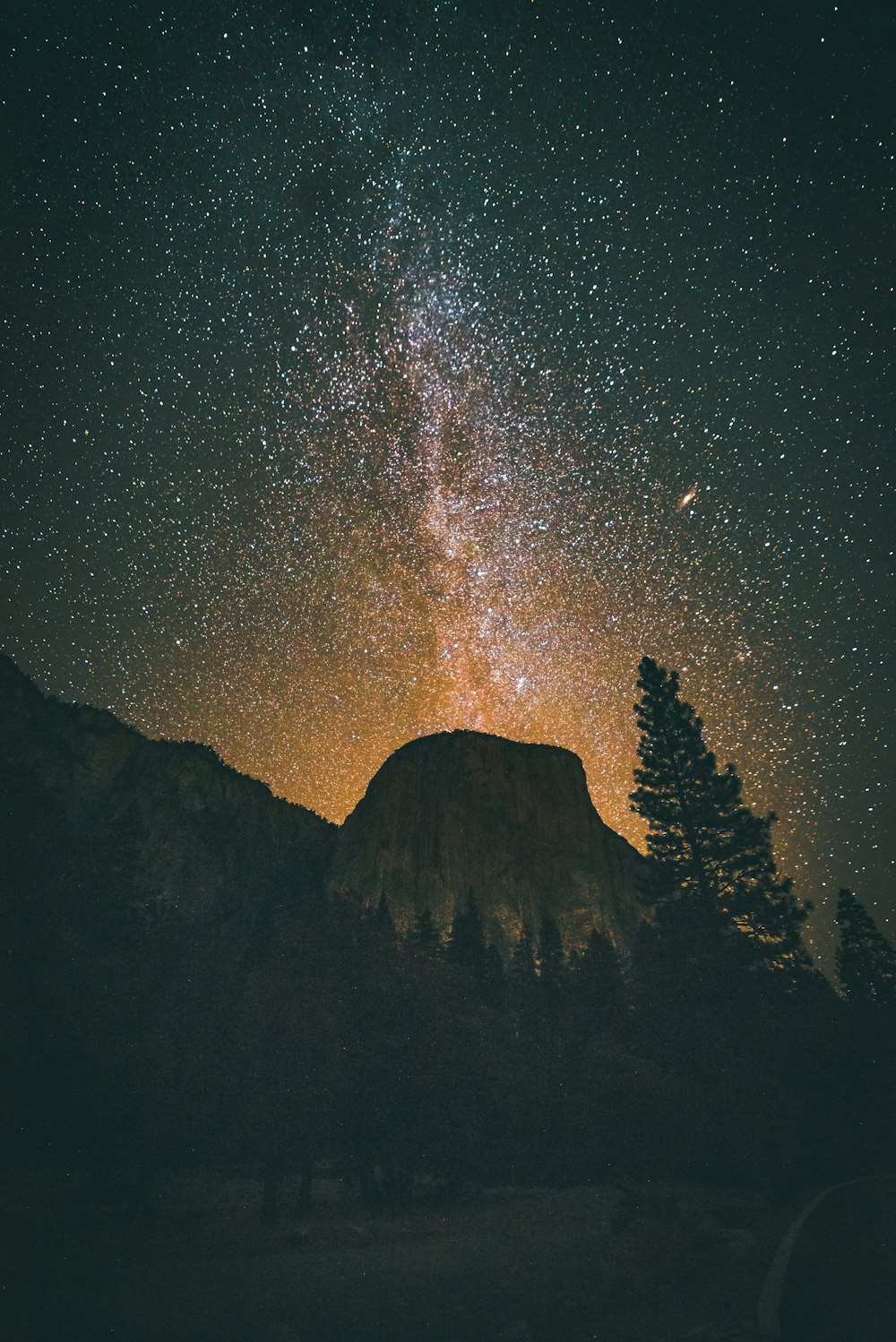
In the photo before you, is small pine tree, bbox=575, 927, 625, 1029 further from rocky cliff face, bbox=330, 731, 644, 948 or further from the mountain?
the mountain

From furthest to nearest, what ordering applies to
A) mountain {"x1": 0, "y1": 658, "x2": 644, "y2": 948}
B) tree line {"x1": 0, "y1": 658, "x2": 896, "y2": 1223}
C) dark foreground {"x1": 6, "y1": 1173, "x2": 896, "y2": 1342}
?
1. mountain {"x1": 0, "y1": 658, "x2": 644, "y2": 948}
2. tree line {"x1": 0, "y1": 658, "x2": 896, "y2": 1223}
3. dark foreground {"x1": 6, "y1": 1173, "x2": 896, "y2": 1342}

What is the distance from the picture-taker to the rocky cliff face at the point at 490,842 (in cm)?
5978

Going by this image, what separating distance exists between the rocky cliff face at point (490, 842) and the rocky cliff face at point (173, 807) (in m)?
6.87

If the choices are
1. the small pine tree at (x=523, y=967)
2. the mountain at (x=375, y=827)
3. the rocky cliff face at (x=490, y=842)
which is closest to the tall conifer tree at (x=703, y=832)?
the small pine tree at (x=523, y=967)

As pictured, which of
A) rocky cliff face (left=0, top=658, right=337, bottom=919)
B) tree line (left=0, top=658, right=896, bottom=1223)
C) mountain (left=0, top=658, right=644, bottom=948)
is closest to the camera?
tree line (left=0, top=658, right=896, bottom=1223)

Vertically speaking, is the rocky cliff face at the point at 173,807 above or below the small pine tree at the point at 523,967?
above

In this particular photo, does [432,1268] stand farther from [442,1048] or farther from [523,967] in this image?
[523,967]

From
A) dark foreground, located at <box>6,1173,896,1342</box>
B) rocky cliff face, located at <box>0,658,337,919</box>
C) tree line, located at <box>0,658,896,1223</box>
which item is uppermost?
rocky cliff face, located at <box>0,658,337,919</box>

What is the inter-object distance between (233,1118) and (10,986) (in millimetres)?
8888

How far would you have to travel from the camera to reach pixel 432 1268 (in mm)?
9484

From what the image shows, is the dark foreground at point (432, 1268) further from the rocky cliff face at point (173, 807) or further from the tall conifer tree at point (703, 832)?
the rocky cliff face at point (173, 807)

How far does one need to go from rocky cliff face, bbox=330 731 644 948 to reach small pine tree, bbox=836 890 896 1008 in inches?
690

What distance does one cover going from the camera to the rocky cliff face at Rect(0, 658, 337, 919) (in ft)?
147

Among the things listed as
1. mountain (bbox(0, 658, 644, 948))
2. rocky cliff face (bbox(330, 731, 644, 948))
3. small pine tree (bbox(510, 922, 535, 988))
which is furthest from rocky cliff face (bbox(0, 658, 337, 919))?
small pine tree (bbox(510, 922, 535, 988))
